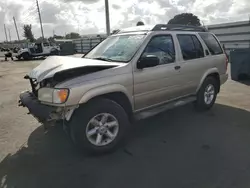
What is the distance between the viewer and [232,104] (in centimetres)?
615

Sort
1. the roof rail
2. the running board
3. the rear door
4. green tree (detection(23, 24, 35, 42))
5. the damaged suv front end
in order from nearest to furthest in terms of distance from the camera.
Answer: the damaged suv front end
the running board
the roof rail
the rear door
green tree (detection(23, 24, 35, 42))

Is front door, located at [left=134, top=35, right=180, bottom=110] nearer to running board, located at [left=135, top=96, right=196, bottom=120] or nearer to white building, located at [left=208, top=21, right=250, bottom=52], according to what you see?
running board, located at [left=135, top=96, right=196, bottom=120]

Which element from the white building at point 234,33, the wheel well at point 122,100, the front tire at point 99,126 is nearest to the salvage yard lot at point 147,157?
the front tire at point 99,126

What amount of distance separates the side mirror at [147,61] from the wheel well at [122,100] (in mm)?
534

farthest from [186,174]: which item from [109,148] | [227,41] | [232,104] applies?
[227,41]

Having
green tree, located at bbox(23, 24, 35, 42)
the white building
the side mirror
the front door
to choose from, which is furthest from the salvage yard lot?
green tree, located at bbox(23, 24, 35, 42)

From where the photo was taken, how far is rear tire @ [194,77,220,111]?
5445 millimetres

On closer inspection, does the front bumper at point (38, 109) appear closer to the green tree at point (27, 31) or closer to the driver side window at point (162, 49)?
the driver side window at point (162, 49)

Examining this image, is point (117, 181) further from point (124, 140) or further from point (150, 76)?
point (150, 76)

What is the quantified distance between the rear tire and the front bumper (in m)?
3.29

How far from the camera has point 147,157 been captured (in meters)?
3.66

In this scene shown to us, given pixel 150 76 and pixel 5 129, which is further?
pixel 5 129

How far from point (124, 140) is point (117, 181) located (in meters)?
1.08

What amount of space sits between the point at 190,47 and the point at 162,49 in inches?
34.6
